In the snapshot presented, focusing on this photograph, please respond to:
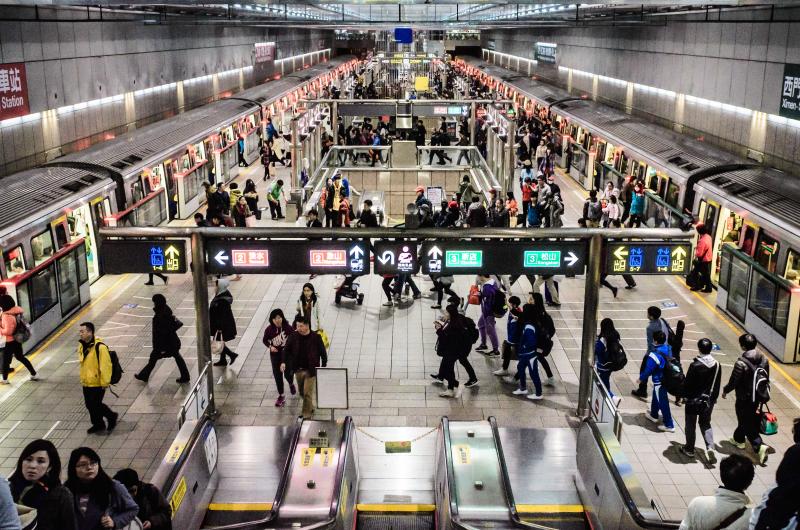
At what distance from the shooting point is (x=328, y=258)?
8.61 m

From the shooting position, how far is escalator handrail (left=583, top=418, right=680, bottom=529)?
6074mm

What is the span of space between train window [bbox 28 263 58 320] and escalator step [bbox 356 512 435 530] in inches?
276

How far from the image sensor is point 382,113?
88.3 ft

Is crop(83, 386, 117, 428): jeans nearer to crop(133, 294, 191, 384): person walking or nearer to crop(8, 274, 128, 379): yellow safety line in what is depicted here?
crop(133, 294, 191, 384): person walking

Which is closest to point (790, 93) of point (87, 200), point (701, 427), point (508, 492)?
point (701, 427)

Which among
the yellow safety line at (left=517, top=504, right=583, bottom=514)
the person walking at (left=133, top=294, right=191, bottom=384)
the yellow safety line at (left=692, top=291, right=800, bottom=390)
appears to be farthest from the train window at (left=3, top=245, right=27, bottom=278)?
the yellow safety line at (left=692, top=291, right=800, bottom=390)

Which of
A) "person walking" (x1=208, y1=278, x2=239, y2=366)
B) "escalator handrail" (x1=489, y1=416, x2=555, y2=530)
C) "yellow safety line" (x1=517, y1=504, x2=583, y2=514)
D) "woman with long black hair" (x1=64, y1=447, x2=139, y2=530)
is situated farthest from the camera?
"person walking" (x1=208, y1=278, x2=239, y2=366)

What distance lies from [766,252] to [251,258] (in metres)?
8.87

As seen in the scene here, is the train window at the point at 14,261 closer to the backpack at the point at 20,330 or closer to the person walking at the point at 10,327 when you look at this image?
the person walking at the point at 10,327

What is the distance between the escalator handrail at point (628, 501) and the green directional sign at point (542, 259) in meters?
2.01

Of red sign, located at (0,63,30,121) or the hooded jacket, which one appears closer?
the hooded jacket

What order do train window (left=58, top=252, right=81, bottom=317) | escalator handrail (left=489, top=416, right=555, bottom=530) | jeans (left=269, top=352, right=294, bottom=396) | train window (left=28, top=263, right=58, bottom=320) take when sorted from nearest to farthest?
escalator handrail (left=489, top=416, right=555, bottom=530) < jeans (left=269, top=352, right=294, bottom=396) < train window (left=28, top=263, right=58, bottom=320) < train window (left=58, top=252, right=81, bottom=317)

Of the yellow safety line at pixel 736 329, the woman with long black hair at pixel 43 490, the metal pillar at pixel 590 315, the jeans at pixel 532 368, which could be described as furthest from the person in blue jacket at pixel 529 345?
the woman with long black hair at pixel 43 490

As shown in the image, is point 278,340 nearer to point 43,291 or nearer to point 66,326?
point 43,291
